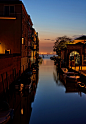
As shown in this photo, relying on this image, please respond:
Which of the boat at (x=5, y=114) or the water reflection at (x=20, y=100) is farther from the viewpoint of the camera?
the water reflection at (x=20, y=100)

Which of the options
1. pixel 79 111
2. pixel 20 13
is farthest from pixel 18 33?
pixel 79 111

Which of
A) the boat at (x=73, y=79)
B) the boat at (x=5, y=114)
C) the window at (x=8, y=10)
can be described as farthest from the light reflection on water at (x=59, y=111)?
the window at (x=8, y=10)

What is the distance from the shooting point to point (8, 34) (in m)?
35.5

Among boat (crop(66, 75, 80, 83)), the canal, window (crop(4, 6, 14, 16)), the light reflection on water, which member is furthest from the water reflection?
window (crop(4, 6, 14, 16))

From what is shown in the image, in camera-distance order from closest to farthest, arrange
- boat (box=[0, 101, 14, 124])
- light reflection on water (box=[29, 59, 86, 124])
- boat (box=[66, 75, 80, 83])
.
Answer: boat (box=[0, 101, 14, 124]), light reflection on water (box=[29, 59, 86, 124]), boat (box=[66, 75, 80, 83])

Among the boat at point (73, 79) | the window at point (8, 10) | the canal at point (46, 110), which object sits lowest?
the canal at point (46, 110)

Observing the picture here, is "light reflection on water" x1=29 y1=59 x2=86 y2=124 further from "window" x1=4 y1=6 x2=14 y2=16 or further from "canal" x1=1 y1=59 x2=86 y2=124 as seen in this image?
"window" x1=4 y1=6 x2=14 y2=16

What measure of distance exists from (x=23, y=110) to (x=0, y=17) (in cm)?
2439

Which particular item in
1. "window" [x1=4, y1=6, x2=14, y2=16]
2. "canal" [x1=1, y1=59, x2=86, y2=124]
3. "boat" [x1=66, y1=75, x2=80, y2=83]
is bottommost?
"canal" [x1=1, y1=59, x2=86, y2=124]

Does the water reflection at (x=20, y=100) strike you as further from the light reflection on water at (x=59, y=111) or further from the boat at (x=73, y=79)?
the boat at (x=73, y=79)

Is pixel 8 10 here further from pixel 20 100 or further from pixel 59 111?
pixel 59 111

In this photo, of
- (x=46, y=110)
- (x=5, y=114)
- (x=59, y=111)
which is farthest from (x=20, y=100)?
(x=5, y=114)

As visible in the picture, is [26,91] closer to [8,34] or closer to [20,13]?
[8,34]

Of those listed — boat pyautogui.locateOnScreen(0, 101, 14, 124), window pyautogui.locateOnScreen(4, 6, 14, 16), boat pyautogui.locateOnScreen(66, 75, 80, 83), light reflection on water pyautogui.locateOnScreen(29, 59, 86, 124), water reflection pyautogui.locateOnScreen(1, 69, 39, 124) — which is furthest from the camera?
window pyautogui.locateOnScreen(4, 6, 14, 16)
